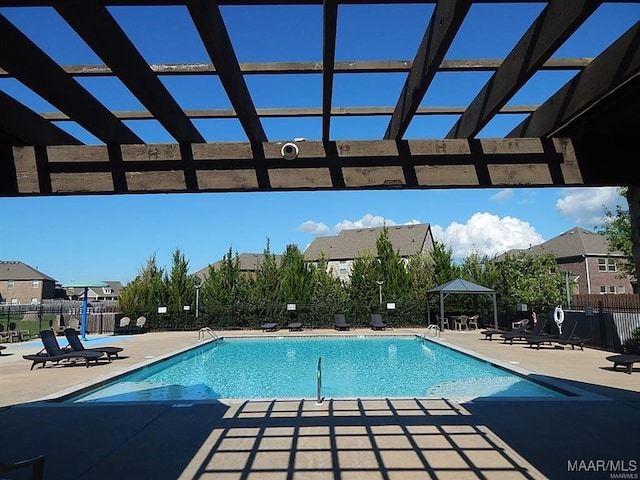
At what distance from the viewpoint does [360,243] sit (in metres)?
46.3

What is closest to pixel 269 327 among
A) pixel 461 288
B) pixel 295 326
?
pixel 295 326

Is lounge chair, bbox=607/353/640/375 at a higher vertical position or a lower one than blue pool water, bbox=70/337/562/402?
higher

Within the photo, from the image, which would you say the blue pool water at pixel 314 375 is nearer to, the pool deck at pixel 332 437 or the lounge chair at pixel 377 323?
the pool deck at pixel 332 437

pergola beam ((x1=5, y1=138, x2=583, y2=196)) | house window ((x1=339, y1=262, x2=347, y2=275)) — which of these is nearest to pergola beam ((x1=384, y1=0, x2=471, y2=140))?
pergola beam ((x1=5, y1=138, x2=583, y2=196))

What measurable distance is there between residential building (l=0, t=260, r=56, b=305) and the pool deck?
199 ft

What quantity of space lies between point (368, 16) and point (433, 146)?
124 centimetres

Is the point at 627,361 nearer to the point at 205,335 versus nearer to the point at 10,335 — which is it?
the point at 205,335

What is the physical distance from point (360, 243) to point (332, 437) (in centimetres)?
4128

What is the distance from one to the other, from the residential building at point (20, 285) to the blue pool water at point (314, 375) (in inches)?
2053

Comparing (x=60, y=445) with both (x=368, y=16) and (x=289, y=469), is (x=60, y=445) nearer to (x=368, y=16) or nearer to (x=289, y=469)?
(x=289, y=469)

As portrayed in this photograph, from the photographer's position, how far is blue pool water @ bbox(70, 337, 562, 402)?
9.70 m

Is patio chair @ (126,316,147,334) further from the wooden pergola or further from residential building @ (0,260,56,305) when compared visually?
residential building @ (0,260,56,305)

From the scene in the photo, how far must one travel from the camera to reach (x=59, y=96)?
3281 millimetres

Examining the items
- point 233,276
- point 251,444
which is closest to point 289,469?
point 251,444
